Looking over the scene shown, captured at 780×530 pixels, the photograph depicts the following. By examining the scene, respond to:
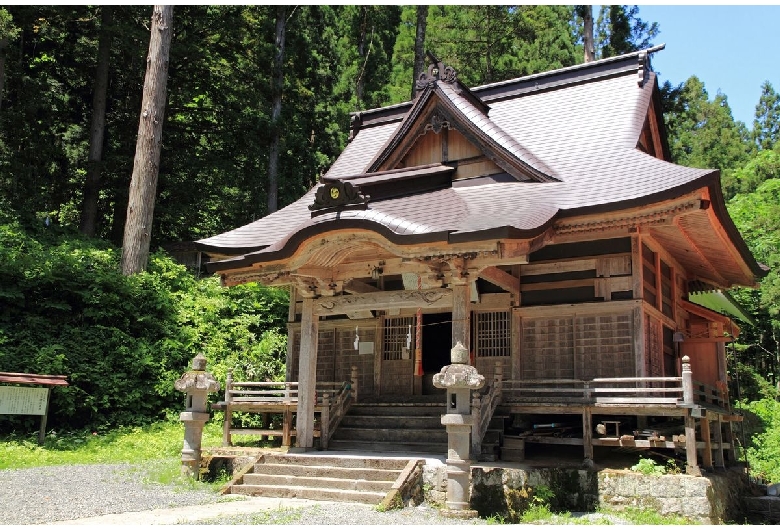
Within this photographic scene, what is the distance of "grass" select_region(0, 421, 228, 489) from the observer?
12969 millimetres

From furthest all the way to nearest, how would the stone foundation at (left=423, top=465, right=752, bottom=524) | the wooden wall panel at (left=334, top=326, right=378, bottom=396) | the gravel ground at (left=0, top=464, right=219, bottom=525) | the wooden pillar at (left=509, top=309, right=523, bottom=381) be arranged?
1. the wooden wall panel at (left=334, top=326, right=378, bottom=396)
2. the wooden pillar at (left=509, top=309, right=523, bottom=381)
3. the stone foundation at (left=423, top=465, right=752, bottom=524)
4. the gravel ground at (left=0, top=464, right=219, bottom=525)

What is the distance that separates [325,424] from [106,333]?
7.96 meters

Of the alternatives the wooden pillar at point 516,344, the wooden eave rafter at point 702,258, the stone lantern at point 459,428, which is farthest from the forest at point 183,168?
the stone lantern at point 459,428

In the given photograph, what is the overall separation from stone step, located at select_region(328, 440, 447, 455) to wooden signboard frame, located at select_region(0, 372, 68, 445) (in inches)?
257

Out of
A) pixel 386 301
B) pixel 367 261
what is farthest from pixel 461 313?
pixel 367 261

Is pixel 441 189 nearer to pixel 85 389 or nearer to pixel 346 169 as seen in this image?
pixel 346 169

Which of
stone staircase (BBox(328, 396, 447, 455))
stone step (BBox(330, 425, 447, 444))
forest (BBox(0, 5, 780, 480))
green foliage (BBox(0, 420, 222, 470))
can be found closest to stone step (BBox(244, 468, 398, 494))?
stone staircase (BBox(328, 396, 447, 455))

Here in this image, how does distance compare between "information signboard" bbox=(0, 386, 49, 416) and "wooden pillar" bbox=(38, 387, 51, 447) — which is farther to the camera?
"wooden pillar" bbox=(38, 387, 51, 447)

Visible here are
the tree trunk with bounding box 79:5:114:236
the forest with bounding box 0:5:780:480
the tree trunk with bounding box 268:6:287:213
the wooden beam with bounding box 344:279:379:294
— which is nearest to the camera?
the wooden beam with bounding box 344:279:379:294

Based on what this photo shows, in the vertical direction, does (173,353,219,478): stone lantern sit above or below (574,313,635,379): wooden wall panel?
below

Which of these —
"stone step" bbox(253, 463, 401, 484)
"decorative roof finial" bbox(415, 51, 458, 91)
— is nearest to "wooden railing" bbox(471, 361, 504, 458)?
"stone step" bbox(253, 463, 401, 484)

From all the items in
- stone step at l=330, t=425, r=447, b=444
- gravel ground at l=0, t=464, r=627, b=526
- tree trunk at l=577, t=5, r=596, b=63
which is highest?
tree trunk at l=577, t=5, r=596, b=63

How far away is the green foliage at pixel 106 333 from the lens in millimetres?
16688

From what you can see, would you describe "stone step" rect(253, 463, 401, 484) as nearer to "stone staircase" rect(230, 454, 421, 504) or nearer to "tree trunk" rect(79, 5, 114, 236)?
"stone staircase" rect(230, 454, 421, 504)
